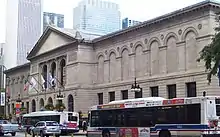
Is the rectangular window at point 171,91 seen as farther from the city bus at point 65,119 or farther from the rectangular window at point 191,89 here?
the city bus at point 65,119

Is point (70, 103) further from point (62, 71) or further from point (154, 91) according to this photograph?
point (154, 91)

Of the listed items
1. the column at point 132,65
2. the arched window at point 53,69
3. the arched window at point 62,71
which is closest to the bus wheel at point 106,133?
the column at point 132,65

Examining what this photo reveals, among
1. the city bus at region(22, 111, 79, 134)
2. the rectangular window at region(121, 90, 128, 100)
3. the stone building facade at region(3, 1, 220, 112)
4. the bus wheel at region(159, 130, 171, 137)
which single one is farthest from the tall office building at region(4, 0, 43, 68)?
the bus wheel at region(159, 130, 171, 137)

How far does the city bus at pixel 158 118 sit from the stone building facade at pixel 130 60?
18.2 m

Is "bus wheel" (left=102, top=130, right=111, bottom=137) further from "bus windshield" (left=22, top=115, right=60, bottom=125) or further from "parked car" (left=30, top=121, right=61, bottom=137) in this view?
"bus windshield" (left=22, top=115, right=60, bottom=125)

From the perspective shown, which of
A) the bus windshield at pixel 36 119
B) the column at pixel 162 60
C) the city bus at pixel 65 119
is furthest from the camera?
the column at pixel 162 60

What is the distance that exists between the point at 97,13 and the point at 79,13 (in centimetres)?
579

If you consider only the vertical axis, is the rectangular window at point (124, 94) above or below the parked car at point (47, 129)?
above

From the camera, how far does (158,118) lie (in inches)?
1182

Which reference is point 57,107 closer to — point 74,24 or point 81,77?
point 81,77

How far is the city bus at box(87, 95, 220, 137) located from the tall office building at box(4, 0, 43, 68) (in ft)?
303

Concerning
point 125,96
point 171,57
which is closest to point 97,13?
point 125,96

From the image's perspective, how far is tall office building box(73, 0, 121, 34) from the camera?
13575cm

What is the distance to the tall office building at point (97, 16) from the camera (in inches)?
5344
